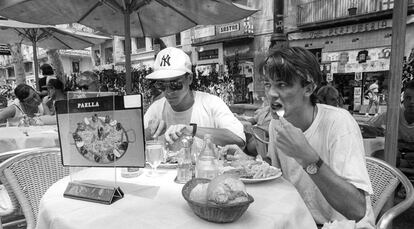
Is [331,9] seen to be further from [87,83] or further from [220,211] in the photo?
[220,211]

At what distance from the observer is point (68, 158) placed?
144 centimetres

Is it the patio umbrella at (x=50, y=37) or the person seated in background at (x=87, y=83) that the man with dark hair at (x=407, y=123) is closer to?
the person seated in background at (x=87, y=83)

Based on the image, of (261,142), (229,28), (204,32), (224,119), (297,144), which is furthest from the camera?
(204,32)

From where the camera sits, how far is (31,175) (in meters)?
2.11

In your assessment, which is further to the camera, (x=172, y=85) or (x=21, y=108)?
(x=21, y=108)

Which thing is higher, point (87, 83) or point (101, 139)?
point (87, 83)

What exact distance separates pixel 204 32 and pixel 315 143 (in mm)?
18903

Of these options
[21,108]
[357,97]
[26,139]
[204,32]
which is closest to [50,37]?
[21,108]

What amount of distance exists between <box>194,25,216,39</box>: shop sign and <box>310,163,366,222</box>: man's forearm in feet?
61.3

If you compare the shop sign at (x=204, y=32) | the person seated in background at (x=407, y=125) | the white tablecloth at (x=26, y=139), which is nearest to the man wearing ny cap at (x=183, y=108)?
the white tablecloth at (x=26, y=139)

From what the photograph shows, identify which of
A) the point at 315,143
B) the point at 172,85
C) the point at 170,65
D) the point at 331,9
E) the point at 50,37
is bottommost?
the point at 315,143

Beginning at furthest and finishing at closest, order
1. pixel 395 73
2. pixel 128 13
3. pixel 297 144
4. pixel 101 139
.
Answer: pixel 128 13 < pixel 395 73 < pixel 101 139 < pixel 297 144

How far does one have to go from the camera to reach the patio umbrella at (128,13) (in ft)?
13.9

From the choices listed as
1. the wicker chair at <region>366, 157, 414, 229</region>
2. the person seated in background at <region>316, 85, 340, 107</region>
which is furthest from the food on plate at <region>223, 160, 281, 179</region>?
the person seated in background at <region>316, 85, 340, 107</region>
